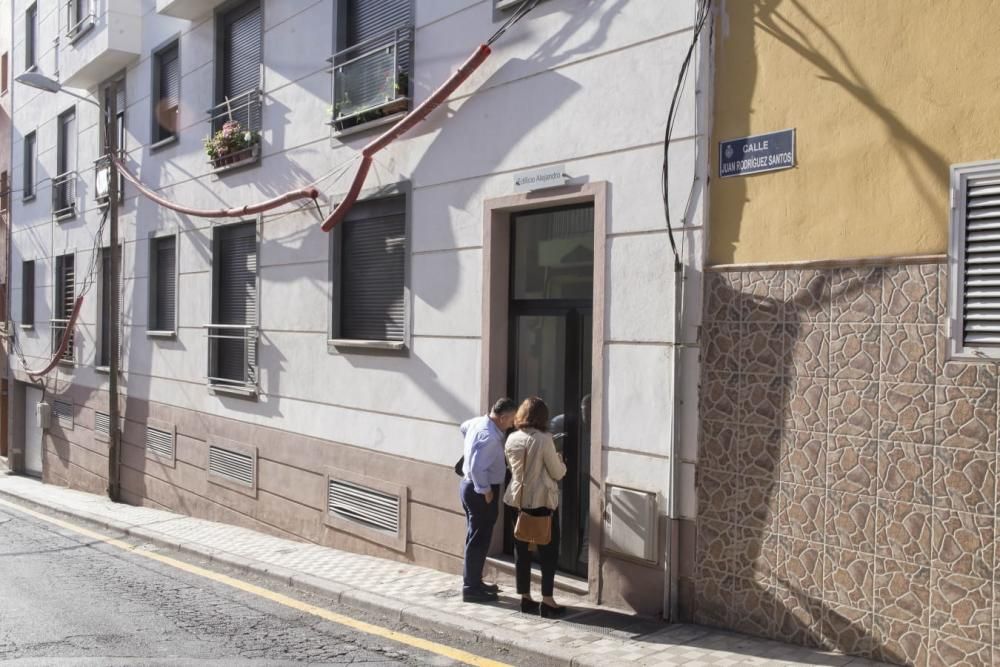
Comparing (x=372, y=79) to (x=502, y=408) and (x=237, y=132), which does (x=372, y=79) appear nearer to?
(x=237, y=132)

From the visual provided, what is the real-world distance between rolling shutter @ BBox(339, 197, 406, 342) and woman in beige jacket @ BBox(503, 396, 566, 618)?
2.88m

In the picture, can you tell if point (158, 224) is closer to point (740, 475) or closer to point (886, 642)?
point (740, 475)

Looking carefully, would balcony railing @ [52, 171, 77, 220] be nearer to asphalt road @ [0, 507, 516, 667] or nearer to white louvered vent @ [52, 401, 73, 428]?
white louvered vent @ [52, 401, 73, 428]

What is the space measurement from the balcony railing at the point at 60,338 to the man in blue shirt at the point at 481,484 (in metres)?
14.4

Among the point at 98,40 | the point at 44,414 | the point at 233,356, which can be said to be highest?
the point at 98,40

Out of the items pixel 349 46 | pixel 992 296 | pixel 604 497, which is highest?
pixel 349 46

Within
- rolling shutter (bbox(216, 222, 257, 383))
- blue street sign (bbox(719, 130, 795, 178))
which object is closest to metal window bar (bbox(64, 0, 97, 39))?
rolling shutter (bbox(216, 222, 257, 383))

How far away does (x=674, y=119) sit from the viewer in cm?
667

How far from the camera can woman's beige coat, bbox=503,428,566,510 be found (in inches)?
269

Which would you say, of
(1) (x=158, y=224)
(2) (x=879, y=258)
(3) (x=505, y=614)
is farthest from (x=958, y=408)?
(1) (x=158, y=224)

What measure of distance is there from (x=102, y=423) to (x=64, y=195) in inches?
216

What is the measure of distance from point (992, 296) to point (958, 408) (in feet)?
2.09

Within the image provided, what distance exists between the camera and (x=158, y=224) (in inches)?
603

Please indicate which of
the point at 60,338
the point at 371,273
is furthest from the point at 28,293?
the point at 371,273
